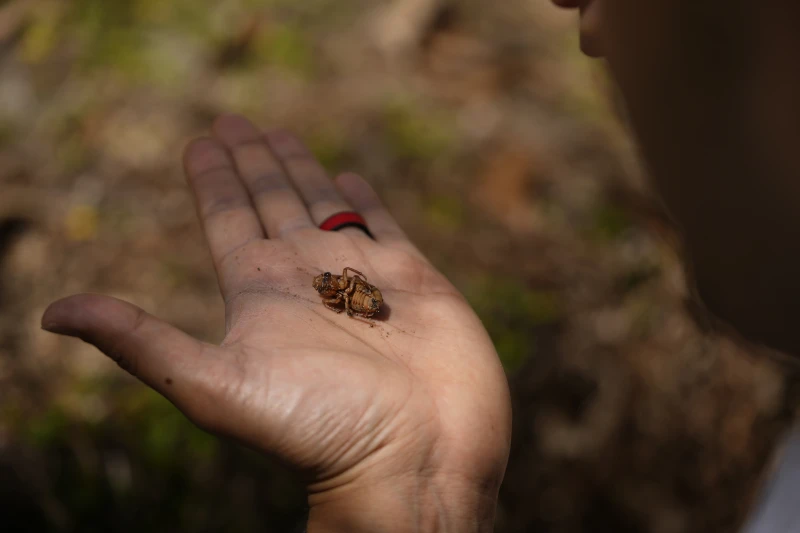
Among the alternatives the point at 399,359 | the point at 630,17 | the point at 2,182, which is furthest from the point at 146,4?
the point at 630,17

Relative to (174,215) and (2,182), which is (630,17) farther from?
(2,182)

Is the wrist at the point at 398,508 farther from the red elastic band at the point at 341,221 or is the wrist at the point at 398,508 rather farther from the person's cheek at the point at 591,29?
the person's cheek at the point at 591,29

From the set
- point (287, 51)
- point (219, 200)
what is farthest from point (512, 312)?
point (287, 51)

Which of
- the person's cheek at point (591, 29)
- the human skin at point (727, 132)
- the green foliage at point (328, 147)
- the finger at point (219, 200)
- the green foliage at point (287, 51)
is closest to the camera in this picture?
the human skin at point (727, 132)

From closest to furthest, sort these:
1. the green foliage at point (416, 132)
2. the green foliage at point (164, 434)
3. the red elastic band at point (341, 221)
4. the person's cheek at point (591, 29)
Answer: the person's cheek at point (591, 29), the red elastic band at point (341, 221), the green foliage at point (164, 434), the green foliage at point (416, 132)

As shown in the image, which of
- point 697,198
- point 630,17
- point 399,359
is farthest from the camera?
point 399,359

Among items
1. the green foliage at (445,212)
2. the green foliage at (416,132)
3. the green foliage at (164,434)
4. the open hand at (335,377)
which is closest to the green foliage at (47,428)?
the green foliage at (164,434)
